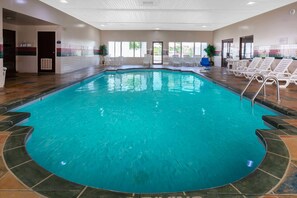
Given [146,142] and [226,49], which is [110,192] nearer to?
[146,142]

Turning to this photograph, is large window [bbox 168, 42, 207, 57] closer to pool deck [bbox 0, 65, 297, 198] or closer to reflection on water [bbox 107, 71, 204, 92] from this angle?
reflection on water [bbox 107, 71, 204, 92]

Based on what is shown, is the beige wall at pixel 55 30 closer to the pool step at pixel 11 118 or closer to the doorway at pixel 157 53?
the pool step at pixel 11 118

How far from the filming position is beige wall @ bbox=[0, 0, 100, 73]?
9.13 metres

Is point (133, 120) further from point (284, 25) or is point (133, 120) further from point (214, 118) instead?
point (284, 25)

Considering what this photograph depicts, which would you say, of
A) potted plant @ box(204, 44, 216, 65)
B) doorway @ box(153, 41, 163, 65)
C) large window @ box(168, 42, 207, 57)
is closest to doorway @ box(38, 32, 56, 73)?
doorway @ box(153, 41, 163, 65)

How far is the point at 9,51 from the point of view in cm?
1207

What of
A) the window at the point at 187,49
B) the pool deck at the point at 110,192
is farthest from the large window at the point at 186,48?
the pool deck at the point at 110,192

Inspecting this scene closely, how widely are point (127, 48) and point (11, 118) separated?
18731 millimetres

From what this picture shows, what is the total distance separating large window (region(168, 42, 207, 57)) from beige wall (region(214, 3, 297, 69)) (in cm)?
696

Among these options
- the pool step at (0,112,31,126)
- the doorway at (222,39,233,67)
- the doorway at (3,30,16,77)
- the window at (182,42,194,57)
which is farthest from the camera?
the window at (182,42,194,57)

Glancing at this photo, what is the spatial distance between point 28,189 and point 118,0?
27.7ft

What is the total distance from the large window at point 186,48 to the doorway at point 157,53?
2.37 ft

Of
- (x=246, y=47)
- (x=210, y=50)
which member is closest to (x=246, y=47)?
(x=246, y=47)

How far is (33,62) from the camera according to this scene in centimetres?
1265
